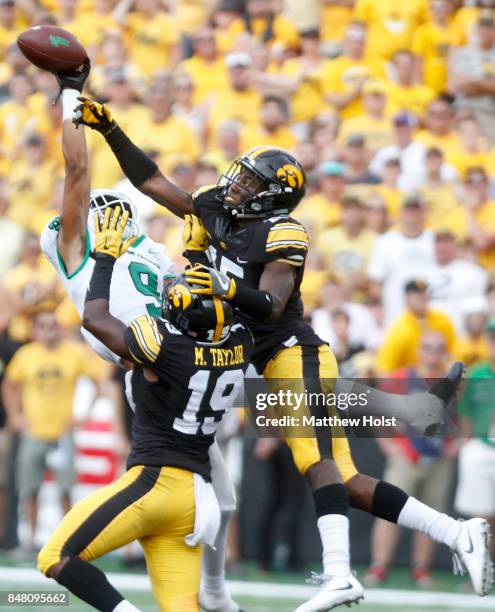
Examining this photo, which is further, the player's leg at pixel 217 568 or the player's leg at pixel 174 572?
the player's leg at pixel 217 568

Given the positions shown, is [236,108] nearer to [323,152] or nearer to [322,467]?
[323,152]

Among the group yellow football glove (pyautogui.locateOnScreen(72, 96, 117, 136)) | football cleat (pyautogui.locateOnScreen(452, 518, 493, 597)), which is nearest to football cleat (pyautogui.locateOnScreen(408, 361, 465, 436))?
football cleat (pyautogui.locateOnScreen(452, 518, 493, 597))

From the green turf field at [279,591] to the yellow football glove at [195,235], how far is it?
2.65 meters

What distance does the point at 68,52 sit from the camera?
6.70 metres

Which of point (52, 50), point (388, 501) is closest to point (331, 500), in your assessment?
point (388, 501)

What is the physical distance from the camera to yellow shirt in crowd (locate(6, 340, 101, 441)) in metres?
10.5

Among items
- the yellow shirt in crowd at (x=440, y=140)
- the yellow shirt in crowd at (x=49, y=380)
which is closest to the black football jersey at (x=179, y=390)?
the yellow shirt in crowd at (x=49, y=380)

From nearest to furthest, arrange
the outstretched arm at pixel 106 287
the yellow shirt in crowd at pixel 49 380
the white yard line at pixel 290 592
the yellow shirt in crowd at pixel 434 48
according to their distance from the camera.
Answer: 1. the outstretched arm at pixel 106 287
2. the white yard line at pixel 290 592
3. the yellow shirt in crowd at pixel 49 380
4. the yellow shirt in crowd at pixel 434 48

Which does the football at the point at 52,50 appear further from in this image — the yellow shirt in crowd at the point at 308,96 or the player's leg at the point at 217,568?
the yellow shirt in crowd at the point at 308,96

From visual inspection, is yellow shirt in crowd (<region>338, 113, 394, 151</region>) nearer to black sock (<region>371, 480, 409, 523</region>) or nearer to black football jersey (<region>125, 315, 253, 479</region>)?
black sock (<region>371, 480, 409, 523</region>)

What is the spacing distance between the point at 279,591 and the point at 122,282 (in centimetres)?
335

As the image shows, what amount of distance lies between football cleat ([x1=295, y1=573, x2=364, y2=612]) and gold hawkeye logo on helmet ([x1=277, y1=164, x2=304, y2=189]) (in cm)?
185

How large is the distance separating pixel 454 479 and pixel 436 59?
4301 mm

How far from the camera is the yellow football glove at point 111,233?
21.2ft
